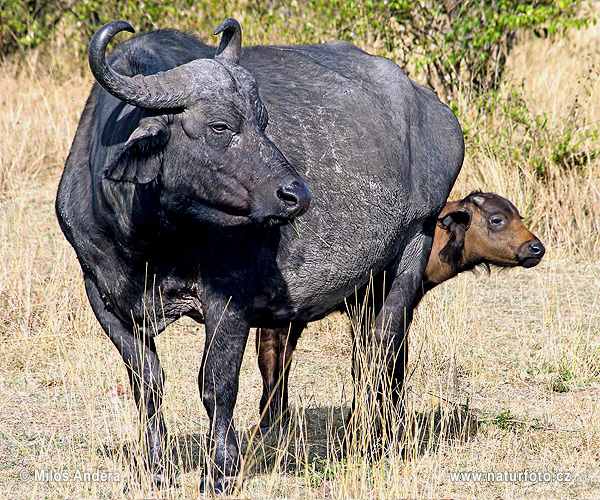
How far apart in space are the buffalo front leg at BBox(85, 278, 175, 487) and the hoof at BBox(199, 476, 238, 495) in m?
0.30

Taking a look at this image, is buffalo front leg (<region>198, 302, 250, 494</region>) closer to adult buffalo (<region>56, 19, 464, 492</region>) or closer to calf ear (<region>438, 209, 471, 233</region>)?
adult buffalo (<region>56, 19, 464, 492</region>)

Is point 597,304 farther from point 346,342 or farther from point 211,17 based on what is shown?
point 211,17

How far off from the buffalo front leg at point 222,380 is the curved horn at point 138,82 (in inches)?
41.5

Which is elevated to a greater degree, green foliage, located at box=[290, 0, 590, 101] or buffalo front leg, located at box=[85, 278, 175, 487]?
green foliage, located at box=[290, 0, 590, 101]

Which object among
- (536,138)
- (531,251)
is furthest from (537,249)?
(536,138)

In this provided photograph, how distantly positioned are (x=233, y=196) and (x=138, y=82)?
664 mm

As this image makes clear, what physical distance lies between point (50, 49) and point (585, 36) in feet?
35.1

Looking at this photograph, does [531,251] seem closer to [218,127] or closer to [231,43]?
[231,43]

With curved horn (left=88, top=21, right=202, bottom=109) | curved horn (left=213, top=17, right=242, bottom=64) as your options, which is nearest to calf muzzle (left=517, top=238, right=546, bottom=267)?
curved horn (left=213, top=17, right=242, bottom=64)

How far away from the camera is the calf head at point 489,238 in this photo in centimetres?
695

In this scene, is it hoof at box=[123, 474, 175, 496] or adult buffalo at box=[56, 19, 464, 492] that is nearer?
adult buffalo at box=[56, 19, 464, 492]

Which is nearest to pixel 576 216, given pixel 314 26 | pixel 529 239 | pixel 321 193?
pixel 529 239

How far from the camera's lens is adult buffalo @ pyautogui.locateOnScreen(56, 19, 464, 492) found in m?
3.84

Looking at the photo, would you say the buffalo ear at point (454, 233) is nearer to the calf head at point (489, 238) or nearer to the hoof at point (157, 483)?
the calf head at point (489, 238)
